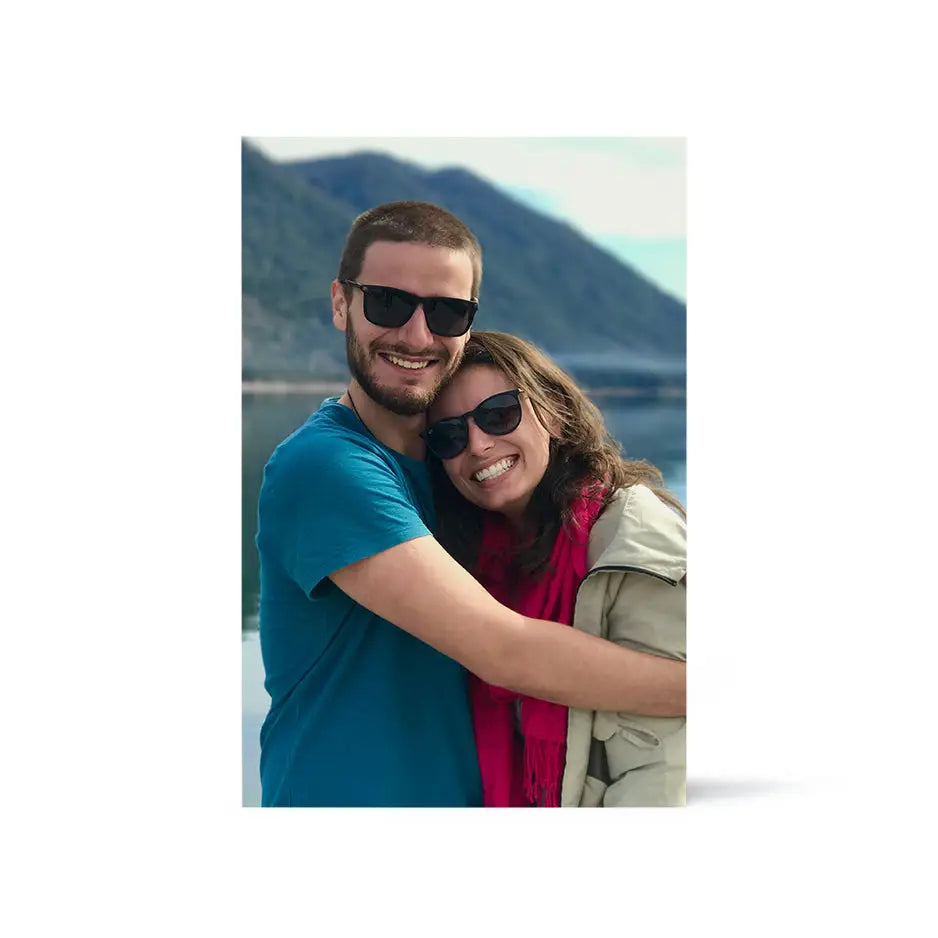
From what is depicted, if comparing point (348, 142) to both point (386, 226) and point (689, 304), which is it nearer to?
point (386, 226)

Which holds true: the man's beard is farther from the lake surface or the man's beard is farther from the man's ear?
the lake surface

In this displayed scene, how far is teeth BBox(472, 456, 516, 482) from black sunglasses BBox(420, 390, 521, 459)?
90 millimetres

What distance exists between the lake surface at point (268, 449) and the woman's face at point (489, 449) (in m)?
0.31

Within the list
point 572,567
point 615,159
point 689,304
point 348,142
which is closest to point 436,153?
point 348,142

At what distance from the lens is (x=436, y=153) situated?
5145 mm

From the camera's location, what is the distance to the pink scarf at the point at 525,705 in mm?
4938

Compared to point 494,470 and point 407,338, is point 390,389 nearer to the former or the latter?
point 407,338

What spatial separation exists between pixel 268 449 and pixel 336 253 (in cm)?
69

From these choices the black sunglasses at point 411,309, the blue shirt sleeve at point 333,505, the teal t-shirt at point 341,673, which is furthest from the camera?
the black sunglasses at point 411,309

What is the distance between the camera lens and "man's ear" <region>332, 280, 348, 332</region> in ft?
16.3

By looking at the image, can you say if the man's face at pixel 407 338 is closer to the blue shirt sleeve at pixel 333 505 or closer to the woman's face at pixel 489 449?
the woman's face at pixel 489 449

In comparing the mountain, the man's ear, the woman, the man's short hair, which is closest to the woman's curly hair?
the woman

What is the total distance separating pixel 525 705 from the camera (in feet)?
16.2

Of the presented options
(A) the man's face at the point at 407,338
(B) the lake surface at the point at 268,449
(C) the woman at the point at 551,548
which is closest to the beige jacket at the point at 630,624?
(C) the woman at the point at 551,548
